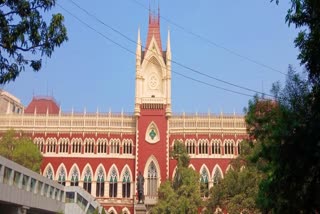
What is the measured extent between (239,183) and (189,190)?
408 inches

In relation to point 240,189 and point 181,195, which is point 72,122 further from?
point 240,189

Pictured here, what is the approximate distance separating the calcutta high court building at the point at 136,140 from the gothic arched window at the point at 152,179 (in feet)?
0.34

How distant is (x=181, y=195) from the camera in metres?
42.4

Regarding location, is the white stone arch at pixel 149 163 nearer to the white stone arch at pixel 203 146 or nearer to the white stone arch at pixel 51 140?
the white stone arch at pixel 203 146

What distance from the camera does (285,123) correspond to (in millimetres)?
13672

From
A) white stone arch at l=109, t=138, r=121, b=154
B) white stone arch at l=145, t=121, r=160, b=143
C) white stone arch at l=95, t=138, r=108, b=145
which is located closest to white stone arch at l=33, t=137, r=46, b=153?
white stone arch at l=95, t=138, r=108, b=145

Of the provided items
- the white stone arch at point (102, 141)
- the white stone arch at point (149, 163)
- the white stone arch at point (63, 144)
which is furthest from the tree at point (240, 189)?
the white stone arch at point (63, 144)

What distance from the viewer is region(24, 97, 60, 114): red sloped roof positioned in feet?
208

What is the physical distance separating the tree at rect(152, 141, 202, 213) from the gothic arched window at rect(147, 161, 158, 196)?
7.11 metres

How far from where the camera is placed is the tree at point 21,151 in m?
48.2

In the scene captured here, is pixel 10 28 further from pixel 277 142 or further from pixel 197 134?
pixel 197 134

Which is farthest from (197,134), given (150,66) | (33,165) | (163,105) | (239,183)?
(239,183)

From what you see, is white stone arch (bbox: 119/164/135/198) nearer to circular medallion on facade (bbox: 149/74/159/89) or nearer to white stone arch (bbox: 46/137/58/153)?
white stone arch (bbox: 46/137/58/153)

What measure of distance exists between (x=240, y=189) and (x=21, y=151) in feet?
81.1
